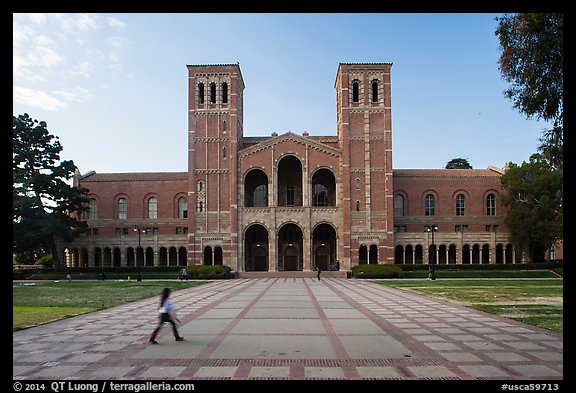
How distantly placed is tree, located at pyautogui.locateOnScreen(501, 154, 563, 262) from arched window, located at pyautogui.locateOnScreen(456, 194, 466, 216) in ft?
17.5

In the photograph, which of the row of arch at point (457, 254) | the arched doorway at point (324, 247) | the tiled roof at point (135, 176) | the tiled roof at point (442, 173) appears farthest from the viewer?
the tiled roof at point (135, 176)

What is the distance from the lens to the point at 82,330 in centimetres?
1483

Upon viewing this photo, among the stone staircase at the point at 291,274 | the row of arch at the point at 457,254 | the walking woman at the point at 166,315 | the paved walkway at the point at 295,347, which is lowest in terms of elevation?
the stone staircase at the point at 291,274

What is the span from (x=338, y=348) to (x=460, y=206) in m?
54.3

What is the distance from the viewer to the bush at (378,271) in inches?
1941

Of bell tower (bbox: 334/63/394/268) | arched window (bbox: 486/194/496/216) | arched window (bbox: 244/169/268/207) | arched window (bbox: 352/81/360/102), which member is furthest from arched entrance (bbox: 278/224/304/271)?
arched window (bbox: 486/194/496/216)

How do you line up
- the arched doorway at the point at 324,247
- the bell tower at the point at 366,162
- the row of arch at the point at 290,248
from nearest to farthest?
the bell tower at the point at 366,162
the row of arch at the point at 290,248
the arched doorway at the point at 324,247

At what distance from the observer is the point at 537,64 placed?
16250 millimetres

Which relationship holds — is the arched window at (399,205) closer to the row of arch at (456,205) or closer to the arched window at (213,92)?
the row of arch at (456,205)

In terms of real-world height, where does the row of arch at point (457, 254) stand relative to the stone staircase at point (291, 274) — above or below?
above

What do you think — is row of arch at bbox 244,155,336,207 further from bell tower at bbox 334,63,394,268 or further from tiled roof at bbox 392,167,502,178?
tiled roof at bbox 392,167,502,178

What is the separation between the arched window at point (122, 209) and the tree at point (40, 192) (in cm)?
623

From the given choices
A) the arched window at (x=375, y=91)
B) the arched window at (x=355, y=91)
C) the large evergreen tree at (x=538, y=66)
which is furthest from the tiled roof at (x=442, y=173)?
the large evergreen tree at (x=538, y=66)
